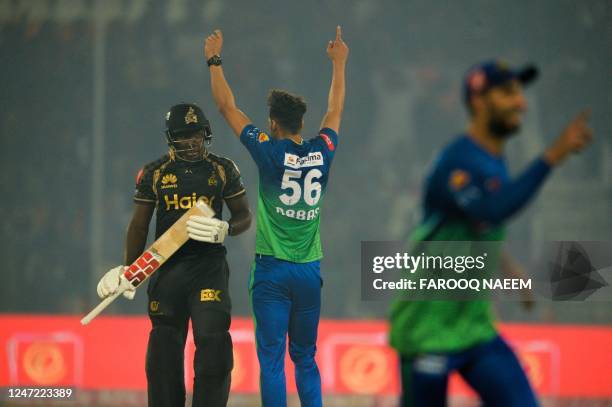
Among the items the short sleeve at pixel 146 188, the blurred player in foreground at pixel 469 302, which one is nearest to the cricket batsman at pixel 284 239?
the short sleeve at pixel 146 188

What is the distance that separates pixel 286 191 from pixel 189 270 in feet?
2.51

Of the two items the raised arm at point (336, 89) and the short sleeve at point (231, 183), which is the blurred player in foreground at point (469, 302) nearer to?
the short sleeve at point (231, 183)

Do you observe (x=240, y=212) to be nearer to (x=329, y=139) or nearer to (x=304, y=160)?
(x=304, y=160)

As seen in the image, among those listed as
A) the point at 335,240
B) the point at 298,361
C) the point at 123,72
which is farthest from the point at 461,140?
the point at 123,72

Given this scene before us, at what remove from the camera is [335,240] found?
38.0 feet

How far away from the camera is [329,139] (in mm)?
6746

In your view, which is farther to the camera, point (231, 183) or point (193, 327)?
point (231, 183)

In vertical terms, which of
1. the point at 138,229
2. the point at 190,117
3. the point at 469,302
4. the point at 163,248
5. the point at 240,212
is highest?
the point at 190,117

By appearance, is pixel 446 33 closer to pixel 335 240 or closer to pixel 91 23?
pixel 335 240

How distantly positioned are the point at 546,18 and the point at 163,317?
674 cm

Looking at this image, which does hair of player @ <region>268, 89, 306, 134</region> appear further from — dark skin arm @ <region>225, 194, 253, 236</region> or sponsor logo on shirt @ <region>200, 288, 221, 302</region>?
sponsor logo on shirt @ <region>200, 288, 221, 302</region>

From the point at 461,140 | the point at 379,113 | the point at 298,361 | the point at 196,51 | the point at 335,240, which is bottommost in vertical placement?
the point at 298,361

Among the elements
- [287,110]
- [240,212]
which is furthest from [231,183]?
[287,110]

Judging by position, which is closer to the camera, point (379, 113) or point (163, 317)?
point (163, 317)
